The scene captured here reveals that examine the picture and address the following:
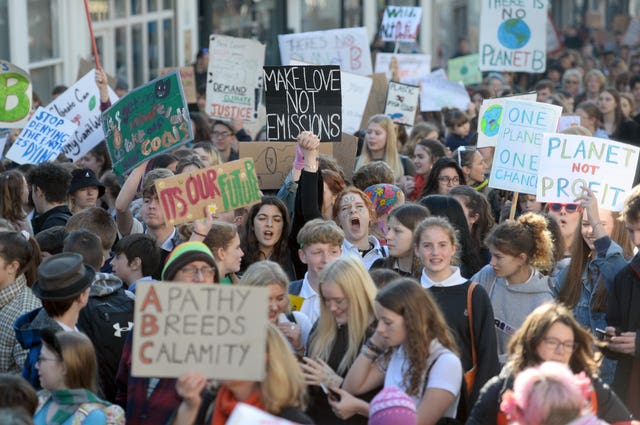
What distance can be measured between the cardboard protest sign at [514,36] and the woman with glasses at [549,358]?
387 inches

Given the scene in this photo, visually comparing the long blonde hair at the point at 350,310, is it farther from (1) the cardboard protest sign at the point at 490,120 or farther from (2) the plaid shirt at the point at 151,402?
(1) the cardboard protest sign at the point at 490,120

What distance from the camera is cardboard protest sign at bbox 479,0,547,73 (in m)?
14.4

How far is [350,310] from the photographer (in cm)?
536

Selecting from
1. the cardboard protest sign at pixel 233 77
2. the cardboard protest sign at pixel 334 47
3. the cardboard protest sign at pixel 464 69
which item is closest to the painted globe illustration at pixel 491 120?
the cardboard protest sign at pixel 233 77

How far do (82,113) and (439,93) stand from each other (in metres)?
6.22

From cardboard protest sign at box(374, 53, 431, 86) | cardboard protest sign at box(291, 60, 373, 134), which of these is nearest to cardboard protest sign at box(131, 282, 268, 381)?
cardboard protest sign at box(291, 60, 373, 134)

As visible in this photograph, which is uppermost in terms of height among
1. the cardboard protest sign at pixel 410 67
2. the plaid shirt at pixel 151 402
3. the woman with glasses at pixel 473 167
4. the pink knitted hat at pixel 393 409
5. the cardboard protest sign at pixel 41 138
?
the cardboard protest sign at pixel 410 67

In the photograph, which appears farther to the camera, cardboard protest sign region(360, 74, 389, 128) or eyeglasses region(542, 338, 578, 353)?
cardboard protest sign region(360, 74, 389, 128)

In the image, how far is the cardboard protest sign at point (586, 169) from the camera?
737 cm

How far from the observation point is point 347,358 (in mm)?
5301

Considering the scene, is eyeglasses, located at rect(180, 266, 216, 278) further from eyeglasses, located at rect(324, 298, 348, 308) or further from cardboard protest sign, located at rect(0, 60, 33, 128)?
cardboard protest sign, located at rect(0, 60, 33, 128)

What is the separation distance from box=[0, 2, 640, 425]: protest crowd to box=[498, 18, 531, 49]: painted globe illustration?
3.62 metres

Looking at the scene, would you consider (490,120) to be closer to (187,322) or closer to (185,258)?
(185,258)

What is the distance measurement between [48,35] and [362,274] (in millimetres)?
13365
